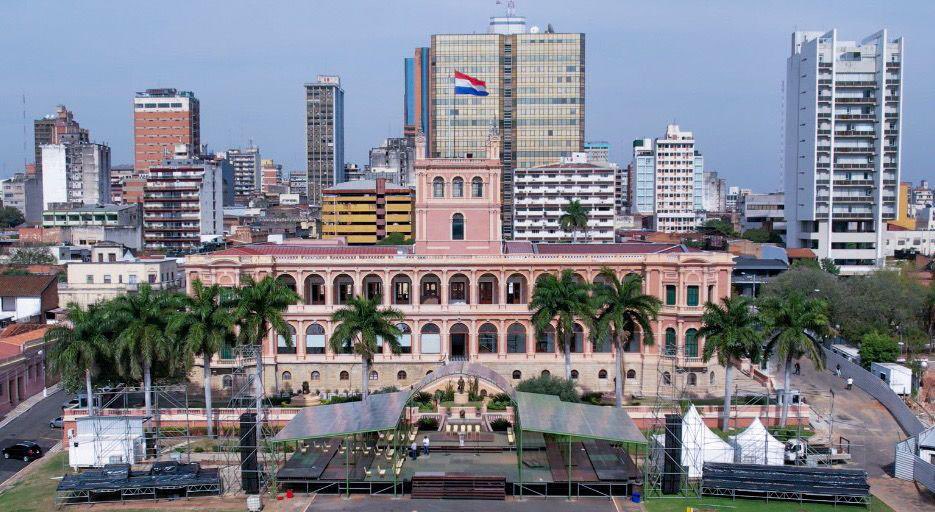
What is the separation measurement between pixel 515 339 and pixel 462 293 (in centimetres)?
706

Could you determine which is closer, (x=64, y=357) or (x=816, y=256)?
(x=64, y=357)

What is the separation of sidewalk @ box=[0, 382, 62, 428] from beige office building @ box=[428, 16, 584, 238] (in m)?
90.9

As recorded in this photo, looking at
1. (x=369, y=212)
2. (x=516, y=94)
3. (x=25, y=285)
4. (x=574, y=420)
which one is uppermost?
(x=516, y=94)

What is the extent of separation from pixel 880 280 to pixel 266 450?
237 ft

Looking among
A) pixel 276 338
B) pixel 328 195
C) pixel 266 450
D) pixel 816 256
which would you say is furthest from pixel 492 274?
pixel 328 195

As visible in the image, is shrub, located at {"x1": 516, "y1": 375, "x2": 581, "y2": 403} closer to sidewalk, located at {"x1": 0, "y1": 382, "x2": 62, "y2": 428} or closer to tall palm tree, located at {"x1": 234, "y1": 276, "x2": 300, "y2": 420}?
tall palm tree, located at {"x1": 234, "y1": 276, "x2": 300, "y2": 420}

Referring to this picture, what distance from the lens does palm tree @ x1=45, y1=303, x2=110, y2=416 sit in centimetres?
5956

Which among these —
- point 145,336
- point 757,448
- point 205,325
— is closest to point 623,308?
point 757,448

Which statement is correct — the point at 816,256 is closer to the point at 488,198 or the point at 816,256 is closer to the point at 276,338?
the point at 488,198

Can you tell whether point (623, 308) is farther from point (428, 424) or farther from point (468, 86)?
point (468, 86)

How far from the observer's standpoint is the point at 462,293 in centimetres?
8169

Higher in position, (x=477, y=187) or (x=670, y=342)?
(x=477, y=187)

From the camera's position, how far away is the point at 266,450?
55.2 meters

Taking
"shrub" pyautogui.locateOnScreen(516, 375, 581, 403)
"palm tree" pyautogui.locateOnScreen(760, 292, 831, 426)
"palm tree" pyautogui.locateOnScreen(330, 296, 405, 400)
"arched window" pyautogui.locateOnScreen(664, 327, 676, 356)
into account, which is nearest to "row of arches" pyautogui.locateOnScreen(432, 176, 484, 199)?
"palm tree" pyautogui.locateOnScreen(330, 296, 405, 400)
